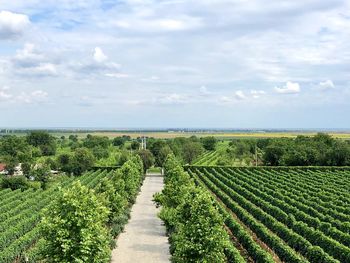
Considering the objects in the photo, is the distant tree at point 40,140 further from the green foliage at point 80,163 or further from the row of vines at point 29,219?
the row of vines at point 29,219

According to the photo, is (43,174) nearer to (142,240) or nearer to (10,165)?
(10,165)

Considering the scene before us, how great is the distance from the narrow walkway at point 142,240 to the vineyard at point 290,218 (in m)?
5.18

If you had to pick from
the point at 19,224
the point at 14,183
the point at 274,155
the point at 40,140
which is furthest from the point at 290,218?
the point at 40,140

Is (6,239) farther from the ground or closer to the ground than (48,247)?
closer to the ground

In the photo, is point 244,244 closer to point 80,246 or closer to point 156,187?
point 80,246

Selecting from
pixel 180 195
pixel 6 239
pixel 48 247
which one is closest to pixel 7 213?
pixel 6 239

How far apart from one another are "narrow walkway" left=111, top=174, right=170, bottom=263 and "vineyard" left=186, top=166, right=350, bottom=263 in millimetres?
5178

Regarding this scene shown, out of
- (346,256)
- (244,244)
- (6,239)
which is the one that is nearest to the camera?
(346,256)

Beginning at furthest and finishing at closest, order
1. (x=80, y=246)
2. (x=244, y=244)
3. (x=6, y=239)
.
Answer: (x=6, y=239)
(x=244, y=244)
(x=80, y=246)

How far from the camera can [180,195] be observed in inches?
1309

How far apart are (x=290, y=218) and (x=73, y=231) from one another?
2195 cm

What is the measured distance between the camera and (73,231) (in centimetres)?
1766

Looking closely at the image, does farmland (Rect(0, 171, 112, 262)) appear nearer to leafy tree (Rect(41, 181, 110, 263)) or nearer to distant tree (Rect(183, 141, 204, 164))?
leafy tree (Rect(41, 181, 110, 263))

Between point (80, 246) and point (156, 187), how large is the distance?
4892 cm
